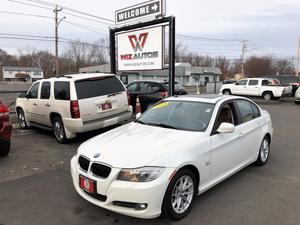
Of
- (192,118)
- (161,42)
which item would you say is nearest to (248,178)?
(192,118)

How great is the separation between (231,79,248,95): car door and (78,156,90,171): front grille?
21.0m

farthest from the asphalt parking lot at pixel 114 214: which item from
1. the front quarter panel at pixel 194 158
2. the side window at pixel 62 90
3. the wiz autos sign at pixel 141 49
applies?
the wiz autos sign at pixel 141 49

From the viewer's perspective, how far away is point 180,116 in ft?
15.1

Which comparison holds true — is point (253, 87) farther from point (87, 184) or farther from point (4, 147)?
point (87, 184)

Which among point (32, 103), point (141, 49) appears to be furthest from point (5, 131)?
point (141, 49)

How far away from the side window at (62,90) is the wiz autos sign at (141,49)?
3.95 meters

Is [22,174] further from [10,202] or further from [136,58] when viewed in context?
[136,58]

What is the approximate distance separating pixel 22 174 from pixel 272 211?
4.26 m

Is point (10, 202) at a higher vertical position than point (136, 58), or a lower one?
lower

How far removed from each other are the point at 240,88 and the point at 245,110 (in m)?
18.7

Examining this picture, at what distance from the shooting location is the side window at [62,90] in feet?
23.7

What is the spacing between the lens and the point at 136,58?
11125 mm

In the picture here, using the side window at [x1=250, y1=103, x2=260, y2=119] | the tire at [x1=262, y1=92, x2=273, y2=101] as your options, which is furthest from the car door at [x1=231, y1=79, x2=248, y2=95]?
the side window at [x1=250, y1=103, x2=260, y2=119]

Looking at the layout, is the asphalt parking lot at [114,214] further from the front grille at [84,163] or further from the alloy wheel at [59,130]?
the alloy wheel at [59,130]
